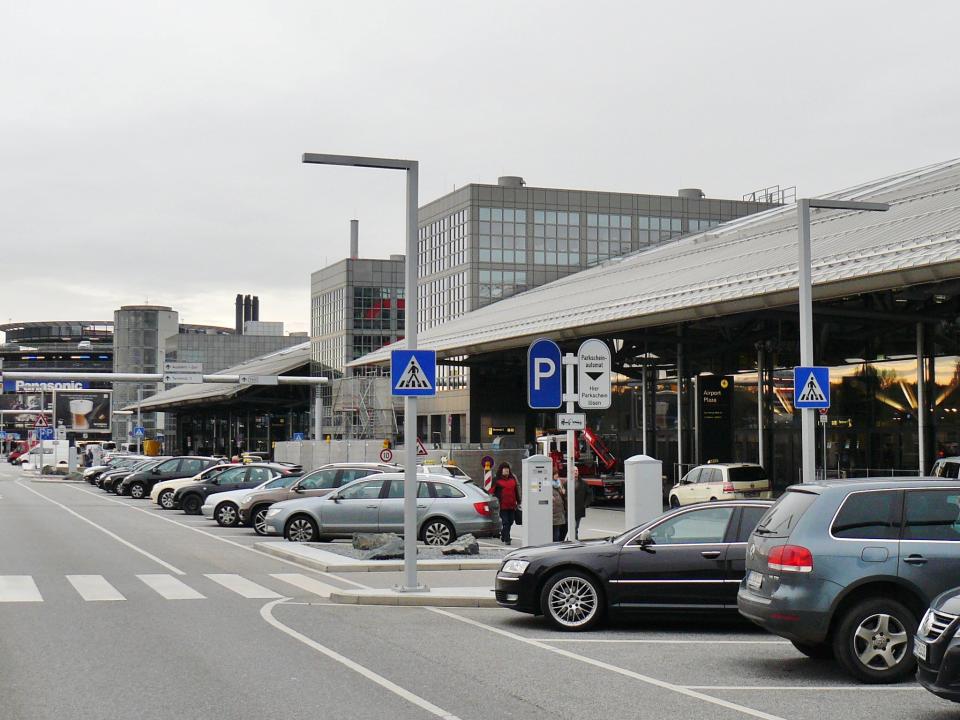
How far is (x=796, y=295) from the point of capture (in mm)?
32344

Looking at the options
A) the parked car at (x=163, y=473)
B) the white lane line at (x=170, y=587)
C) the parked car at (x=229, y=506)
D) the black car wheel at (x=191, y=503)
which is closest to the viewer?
the white lane line at (x=170, y=587)

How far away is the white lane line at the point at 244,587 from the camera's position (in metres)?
17.2

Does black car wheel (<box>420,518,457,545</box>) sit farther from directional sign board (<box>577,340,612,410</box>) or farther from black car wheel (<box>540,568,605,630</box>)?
black car wheel (<box>540,568,605,630</box>)

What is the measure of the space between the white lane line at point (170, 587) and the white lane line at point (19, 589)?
1.61m

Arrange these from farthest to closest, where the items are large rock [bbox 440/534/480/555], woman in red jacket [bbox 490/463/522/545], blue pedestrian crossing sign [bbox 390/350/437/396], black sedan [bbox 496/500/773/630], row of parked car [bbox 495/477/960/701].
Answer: woman in red jacket [bbox 490/463/522/545], large rock [bbox 440/534/480/555], blue pedestrian crossing sign [bbox 390/350/437/396], black sedan [bbox 496/500/773/630], row of parked car [bbox 495/477/960/701]

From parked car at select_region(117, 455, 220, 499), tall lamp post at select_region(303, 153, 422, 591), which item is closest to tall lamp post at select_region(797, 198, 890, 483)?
tall lamp post at select_region(303, 153, 422, 591)

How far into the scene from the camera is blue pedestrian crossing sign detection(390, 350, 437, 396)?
16969mm

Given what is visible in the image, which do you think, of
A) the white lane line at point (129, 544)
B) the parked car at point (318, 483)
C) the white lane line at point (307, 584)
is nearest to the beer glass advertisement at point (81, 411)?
the white lane line at point (129, 544)

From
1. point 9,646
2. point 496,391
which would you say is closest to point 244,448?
point 496,391

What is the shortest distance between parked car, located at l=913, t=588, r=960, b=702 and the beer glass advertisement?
325 feet

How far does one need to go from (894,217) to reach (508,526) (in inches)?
665

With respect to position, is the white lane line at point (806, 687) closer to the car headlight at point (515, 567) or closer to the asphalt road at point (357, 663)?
the asphalt road at point (357, 663)

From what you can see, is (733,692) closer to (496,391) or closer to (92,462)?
(496,391)

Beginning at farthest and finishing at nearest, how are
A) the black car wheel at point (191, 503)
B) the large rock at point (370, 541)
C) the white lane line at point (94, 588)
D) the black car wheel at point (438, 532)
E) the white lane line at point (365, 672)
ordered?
the black car wheel at point (191, 503) < the black car wheel at point (438, 532) < the large rock at point (370, 541) < the white lane line at point (94, 588) < the white lane line at point (365, 672)
